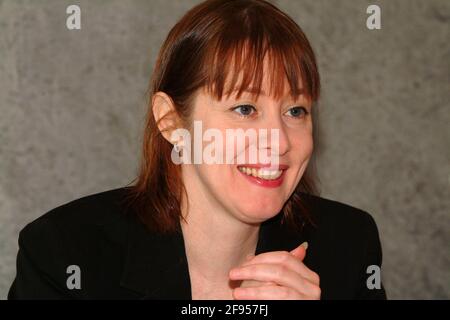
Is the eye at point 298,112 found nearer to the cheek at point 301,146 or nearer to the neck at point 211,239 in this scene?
the cheek at point 301,146

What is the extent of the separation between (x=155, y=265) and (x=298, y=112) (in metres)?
0.39

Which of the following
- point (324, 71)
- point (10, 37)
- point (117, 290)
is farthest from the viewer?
point (324, 71)

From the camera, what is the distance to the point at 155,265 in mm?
1271

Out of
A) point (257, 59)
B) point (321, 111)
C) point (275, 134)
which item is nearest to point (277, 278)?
point (275, 134)

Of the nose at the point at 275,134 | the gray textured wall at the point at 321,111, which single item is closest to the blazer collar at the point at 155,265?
the nose at the point at 275,134

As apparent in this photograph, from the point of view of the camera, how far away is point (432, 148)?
1.98 meters

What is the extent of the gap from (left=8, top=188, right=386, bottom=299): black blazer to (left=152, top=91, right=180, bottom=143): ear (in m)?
0.19

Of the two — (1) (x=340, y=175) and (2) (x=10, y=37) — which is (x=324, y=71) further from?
(2) (x=10, y=37)

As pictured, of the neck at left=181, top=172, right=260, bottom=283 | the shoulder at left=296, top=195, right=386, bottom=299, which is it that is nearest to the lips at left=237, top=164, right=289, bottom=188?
the neck at left=181, top=172, right=260, bottom=283

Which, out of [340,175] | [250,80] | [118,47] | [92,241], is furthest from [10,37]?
[340,175]

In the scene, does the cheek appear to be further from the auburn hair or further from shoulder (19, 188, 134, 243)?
shoulder (19, 188, 134, 243)

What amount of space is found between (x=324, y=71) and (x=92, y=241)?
918mm

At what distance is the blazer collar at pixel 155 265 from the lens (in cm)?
124
